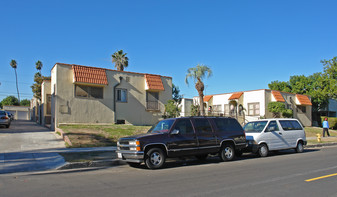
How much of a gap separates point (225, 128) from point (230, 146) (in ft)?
2.54

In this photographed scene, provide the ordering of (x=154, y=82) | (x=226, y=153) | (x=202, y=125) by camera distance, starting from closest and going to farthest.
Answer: (x=202, y=125)
(x=226, y=153)
(x=154, y=82)

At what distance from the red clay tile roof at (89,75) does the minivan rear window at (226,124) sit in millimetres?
13581

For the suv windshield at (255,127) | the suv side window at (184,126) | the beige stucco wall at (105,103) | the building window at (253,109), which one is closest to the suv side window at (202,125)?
the suv side window at (184,126)

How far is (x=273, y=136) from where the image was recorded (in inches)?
→ 532

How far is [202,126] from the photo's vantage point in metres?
11.0

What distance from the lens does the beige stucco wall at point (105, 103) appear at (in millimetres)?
21391

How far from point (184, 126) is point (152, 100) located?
1620cm

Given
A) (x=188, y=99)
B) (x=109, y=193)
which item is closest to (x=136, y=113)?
(x=188, y=99)

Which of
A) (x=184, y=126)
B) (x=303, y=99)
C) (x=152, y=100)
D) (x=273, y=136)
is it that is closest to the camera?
(x=184, y=126)

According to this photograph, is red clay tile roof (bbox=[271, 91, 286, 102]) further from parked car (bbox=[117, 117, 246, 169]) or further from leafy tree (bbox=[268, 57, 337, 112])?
parked car (bbox=[117, 117, 246, 169])

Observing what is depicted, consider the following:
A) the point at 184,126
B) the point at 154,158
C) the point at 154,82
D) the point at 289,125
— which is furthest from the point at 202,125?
the point at 154,82

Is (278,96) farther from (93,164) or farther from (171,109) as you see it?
(93,164)

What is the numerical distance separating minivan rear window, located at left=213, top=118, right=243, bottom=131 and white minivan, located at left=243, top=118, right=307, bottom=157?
1530 mm

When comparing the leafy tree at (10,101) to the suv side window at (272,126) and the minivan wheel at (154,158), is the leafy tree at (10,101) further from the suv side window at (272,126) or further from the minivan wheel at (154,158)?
the minivan wheel at (154,158)
